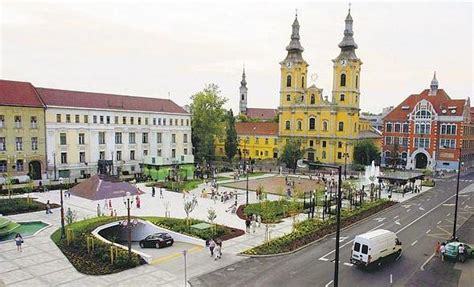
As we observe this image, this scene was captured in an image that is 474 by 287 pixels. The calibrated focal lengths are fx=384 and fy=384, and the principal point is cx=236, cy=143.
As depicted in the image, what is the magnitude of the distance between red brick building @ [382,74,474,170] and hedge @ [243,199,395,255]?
40.4 metres

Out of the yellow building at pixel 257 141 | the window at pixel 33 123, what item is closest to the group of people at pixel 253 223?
the window at pixel 33 123

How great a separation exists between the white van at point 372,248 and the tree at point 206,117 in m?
57.4

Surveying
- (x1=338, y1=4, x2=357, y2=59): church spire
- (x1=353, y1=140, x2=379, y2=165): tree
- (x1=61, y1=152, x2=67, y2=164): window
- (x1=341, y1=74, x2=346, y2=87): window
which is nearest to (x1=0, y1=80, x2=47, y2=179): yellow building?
(x1=61, y1=152, x2=67, y2=164): window

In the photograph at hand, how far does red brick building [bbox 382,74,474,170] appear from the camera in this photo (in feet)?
251

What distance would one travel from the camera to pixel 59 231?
31.1 metres

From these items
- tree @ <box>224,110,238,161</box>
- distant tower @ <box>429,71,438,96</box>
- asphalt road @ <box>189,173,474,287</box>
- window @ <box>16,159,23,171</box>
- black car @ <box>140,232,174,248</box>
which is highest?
distant tower @ <box>429,71,438,96</box>

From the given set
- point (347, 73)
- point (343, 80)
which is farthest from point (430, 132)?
point (347, 73)

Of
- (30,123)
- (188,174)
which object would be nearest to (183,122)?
(188,174)

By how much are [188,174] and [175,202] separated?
20.1 metres

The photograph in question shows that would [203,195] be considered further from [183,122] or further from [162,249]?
[183,122]

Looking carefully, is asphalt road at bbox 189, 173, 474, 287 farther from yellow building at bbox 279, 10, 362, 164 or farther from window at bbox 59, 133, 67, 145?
window at bbox 59, 133, 67, 145

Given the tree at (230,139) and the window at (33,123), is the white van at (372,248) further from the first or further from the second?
the tree at (230,139)

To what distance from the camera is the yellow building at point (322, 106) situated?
263ft

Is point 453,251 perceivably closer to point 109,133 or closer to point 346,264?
point 346,264
